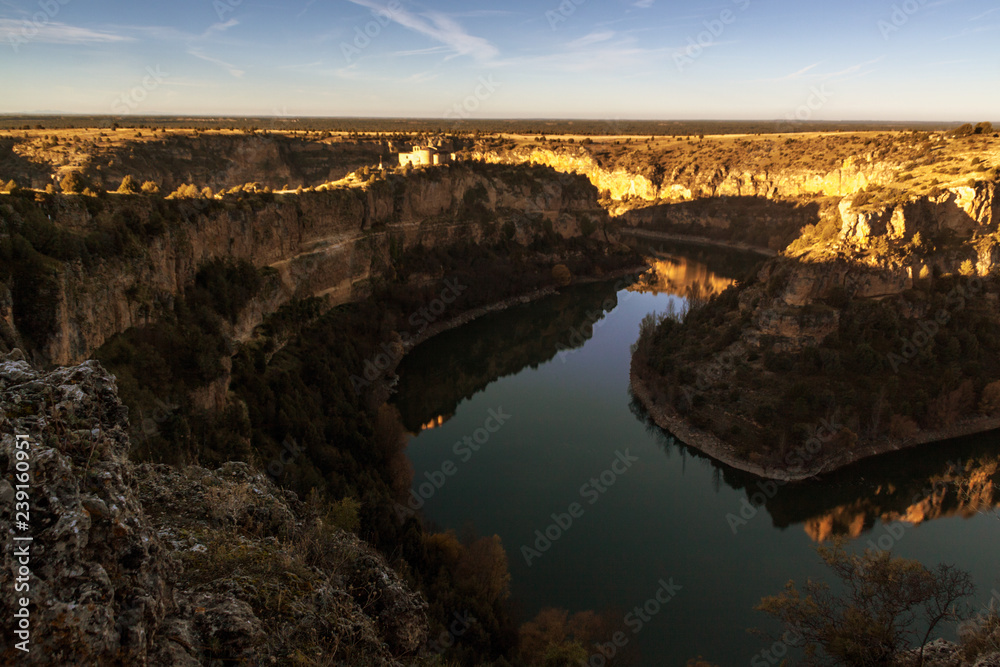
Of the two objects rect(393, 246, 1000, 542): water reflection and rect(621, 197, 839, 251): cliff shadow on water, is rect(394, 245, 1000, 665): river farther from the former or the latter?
rect(621, 197, 839, 251): cliff shadow on water

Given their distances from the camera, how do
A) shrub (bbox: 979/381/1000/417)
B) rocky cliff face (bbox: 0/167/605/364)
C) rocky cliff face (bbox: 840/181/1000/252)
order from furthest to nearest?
rocky cliff face (bbox: 840/181/1000/252), shrub (bbox: 979/381/1000/417), rocky cliff face (bbox: 0/167/605/364)

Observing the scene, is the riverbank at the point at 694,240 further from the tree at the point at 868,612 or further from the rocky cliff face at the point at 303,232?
the tree at the point at 868,612

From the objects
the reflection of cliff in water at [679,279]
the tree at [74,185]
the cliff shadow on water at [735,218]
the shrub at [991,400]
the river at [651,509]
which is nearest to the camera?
the tree at [74,185]

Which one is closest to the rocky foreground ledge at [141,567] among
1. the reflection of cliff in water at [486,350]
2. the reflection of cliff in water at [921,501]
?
the reflection of cliff in water at [921,501]

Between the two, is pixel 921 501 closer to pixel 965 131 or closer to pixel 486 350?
pixel 486 350

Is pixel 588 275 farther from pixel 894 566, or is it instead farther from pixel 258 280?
pixel 894 566

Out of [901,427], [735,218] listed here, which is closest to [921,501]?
[901,427]

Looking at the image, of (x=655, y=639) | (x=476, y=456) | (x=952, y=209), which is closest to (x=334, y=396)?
(x=476, y=456)

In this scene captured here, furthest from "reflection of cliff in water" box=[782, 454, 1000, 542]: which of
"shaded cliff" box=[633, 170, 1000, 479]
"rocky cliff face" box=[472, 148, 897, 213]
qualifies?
"rocky cliff face" box=[472, 148, 897, 213]
